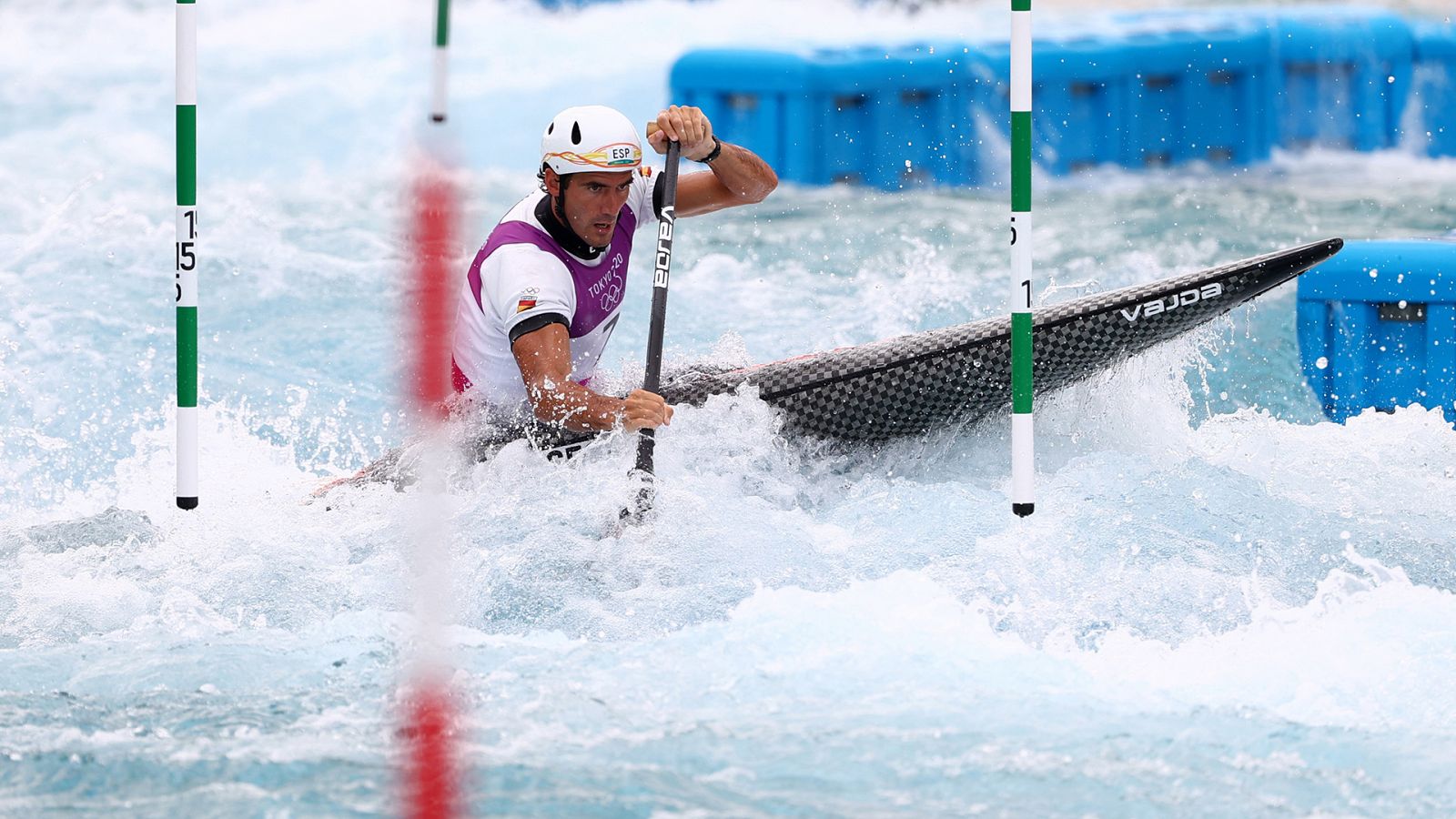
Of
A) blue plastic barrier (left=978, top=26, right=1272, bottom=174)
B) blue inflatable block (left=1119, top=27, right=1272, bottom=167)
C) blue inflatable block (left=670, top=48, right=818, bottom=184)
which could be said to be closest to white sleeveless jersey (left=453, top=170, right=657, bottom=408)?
blue inflatable block (left=670, top=48, right=818, bottom=184)

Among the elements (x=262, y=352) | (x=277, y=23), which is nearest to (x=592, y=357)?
(x=262, y=352)

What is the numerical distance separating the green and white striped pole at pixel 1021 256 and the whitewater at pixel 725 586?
0.28 m

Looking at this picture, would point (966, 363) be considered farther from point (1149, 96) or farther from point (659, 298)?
point (1149, 96)

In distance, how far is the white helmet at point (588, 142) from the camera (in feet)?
13.9

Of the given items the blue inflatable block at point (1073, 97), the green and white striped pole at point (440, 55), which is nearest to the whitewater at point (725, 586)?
the green and white striped pole at point (440, 55)

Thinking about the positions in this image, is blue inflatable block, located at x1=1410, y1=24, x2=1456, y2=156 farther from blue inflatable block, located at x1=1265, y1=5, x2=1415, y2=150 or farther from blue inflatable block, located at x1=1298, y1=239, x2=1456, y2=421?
blue inflatable block, located at x1=1298, y1=239, x2=1456, y2=421

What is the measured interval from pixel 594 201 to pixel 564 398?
1.77 ft

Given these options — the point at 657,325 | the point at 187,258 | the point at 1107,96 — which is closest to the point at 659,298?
the point at 657,325

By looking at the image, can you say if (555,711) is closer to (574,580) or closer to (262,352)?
(574,580)

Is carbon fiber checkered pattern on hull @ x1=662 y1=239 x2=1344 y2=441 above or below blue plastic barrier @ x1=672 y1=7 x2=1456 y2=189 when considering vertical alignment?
below

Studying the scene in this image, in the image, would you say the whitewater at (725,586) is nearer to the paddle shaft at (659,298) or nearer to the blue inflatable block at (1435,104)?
the paddle shaft at (659,298)

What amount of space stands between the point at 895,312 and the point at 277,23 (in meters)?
12.4

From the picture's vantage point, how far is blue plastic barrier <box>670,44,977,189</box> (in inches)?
380

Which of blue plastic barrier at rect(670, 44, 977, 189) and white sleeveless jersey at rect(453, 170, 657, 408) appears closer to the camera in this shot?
white sleeveless jersey at rect(453, 170, 657, 408)
